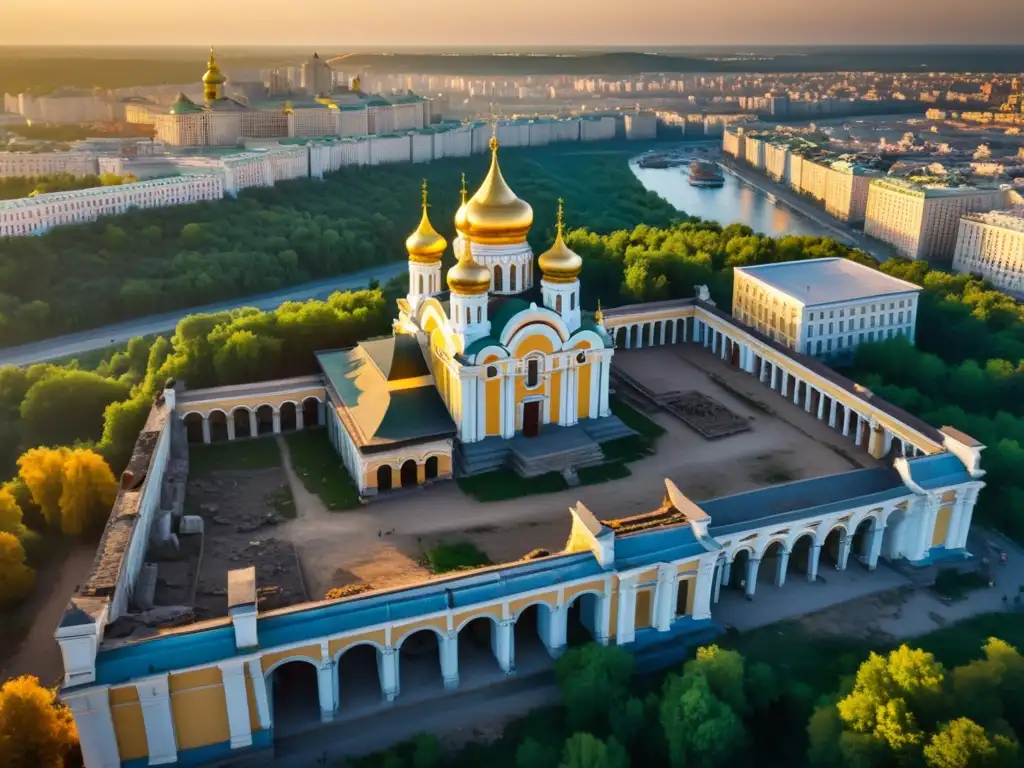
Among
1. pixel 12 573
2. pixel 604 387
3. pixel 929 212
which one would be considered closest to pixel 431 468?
pixel 604 387

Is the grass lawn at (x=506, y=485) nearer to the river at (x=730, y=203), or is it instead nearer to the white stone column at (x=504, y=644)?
the white stone column at (x=504, y=644)

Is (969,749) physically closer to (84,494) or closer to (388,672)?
(388,672)

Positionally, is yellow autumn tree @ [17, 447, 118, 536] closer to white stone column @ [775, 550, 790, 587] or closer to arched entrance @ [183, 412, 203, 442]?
arched entrance @ [183, 412, 203, 442]

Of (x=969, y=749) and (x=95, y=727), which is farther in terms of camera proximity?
(x=95, y=727)

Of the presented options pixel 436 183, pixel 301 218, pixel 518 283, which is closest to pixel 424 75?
pixel 436 183

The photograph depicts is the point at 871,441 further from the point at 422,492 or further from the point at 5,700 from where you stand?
the point at 5,700

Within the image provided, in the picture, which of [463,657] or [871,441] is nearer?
[463,657]

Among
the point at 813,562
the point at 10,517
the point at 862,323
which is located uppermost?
the point at 862,323
